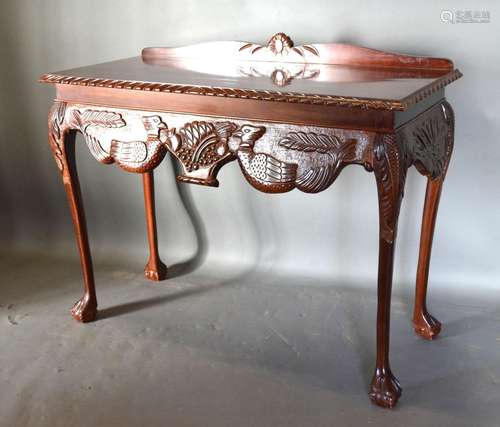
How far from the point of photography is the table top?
173cm

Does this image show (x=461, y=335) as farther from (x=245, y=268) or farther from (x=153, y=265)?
(x=153, y=265)

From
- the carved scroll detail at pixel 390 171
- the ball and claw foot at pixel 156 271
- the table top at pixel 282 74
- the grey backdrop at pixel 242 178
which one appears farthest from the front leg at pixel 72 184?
the carved scroll detail at pixel 390 171

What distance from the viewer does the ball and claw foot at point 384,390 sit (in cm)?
189

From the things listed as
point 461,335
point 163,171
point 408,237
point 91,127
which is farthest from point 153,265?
point 461,335

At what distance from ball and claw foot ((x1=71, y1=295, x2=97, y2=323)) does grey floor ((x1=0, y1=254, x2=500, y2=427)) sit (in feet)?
0.10

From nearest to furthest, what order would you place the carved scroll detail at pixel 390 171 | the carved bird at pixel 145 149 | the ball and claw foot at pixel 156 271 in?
1. the carved scroll detail at pixel 390 171
2. the carved bird at pixel 145 149
3. the ball and claw foot at pixel 156 271

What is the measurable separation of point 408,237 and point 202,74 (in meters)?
1.01

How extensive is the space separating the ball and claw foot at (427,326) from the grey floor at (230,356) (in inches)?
1.1

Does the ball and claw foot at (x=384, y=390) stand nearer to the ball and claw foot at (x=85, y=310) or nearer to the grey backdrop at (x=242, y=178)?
the grey backdrop at (x=242, y=178)

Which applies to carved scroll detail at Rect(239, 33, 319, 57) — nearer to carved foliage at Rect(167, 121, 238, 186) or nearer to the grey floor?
carved foliage at Rect(167, 121, 238, 186)

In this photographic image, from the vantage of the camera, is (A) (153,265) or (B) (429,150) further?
(A) (153,265)

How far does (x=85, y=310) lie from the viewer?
2400mm

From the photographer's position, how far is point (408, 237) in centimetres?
255

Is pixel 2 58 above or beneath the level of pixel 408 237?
above
